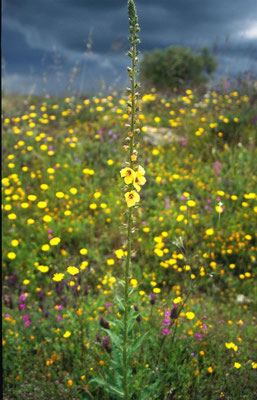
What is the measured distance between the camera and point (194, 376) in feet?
8.59

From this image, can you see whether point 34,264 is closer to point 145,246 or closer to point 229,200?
point 145,246

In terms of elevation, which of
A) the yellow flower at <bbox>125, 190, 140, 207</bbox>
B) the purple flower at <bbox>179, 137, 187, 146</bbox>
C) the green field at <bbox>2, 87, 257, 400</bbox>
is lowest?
the green field at <bbox>2, 87, 257, 400</bbox>

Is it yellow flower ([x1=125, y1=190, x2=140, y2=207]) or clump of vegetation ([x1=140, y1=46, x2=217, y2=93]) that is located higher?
clump of vegetation ([x1=140, y1=46, x2=217, y2=93])

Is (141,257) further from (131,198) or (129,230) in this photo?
(131,198)

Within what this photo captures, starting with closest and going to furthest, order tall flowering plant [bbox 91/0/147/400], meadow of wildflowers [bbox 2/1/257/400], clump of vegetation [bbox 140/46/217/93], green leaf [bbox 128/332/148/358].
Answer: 1. tall flowering plant [bbox 91/0/147/400]
2. green leaf [bbox 128/332/148/358]
3. meadow of wildflowers [bbox 2/1/257/400]
4. clump of vegetation [bbox 140/46/217/93]

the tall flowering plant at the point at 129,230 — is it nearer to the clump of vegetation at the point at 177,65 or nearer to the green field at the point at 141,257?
the green field at the point at 141,257

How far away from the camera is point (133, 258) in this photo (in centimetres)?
429

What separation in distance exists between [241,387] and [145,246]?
201cm

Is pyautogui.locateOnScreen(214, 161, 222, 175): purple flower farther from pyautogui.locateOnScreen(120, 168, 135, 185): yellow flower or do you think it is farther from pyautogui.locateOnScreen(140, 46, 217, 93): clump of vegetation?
pyautogui.locateOnScreen(140, 46, 217, 93): clump of vegetation

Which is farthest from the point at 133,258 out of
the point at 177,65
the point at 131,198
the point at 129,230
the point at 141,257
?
the point at 177,65

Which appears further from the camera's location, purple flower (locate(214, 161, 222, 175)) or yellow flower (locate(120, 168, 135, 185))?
purple flower (locate(214, 161, 222, 175))

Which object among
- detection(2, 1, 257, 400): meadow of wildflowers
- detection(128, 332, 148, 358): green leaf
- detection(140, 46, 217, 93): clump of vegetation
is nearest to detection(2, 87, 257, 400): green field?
detection(2, 1, 257, 400): meadow of wildflowers

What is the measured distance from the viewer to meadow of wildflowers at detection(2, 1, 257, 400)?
8.19ft

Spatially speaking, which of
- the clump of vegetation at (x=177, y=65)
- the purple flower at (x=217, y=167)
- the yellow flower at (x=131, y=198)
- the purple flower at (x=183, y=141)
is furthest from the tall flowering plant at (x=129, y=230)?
the clump of vegetation at (x=177, y=65)
